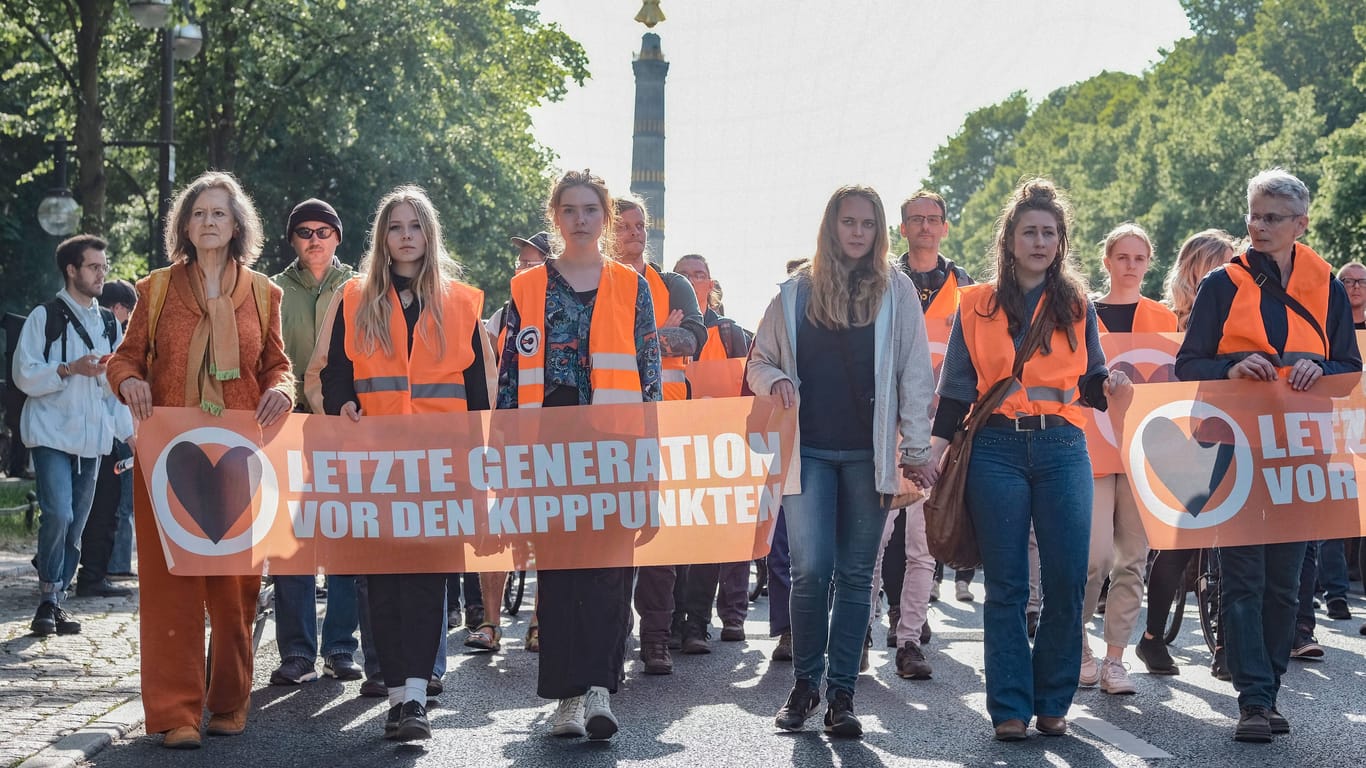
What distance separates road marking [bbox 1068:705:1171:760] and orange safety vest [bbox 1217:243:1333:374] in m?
1.57

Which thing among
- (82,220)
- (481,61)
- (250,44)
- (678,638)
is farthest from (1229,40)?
(678,638)

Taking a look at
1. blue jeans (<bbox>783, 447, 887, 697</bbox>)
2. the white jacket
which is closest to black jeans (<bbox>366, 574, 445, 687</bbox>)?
blue jeans (<bbox>783, 447, 887, 697</bbox>)

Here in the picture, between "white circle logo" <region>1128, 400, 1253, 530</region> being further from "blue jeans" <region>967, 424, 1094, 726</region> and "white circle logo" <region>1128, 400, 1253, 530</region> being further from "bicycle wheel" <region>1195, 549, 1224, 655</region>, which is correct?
"bicycle wheel" <region>1195, 549, 1224, 655</region>

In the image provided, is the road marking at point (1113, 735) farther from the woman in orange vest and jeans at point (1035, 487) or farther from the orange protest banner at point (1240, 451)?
the orange protest banner at point (1240, 451)

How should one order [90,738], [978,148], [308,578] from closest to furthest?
[90,738] < [308,578] < [978,148]

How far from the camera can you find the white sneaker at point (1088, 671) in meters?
8.55

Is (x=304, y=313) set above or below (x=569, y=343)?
above

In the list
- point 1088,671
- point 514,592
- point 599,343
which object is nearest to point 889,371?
point 599,343

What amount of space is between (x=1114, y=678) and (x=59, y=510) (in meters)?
5.74

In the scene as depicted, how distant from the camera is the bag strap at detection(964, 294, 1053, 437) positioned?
6953 mm

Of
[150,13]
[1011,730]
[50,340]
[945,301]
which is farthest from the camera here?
[150,13]

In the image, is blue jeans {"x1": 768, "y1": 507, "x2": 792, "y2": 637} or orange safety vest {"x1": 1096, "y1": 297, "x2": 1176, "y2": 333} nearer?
orange safety vest {"x1": 1096, "y1": 297, "x2": 1176, "y2": 333}

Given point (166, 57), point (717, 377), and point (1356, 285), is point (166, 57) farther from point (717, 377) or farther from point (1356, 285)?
point (1356, 285)

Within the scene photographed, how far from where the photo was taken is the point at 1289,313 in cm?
718
